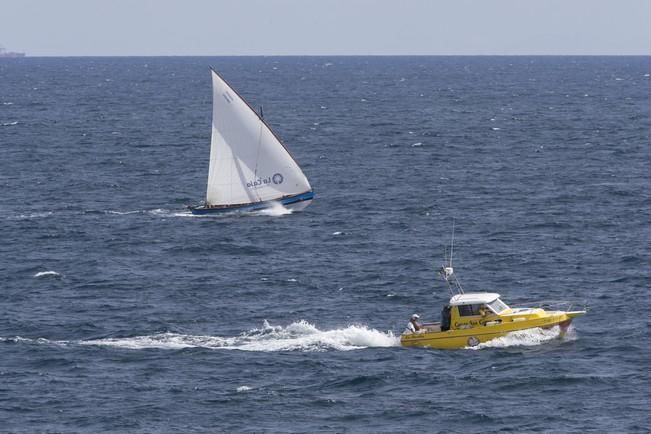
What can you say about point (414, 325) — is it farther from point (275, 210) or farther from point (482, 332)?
point (275, 210)

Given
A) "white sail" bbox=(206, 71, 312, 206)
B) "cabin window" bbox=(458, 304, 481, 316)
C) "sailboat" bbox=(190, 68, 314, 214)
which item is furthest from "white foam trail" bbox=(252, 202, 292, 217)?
"cabin window" bbox=(458, 304, 481, 316)

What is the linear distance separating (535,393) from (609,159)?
88.5 metres

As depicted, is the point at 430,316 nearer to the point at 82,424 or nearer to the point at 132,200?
the point at 82,424

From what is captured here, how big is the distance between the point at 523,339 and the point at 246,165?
2031 inches

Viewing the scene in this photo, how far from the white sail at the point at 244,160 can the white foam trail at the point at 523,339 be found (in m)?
48.2

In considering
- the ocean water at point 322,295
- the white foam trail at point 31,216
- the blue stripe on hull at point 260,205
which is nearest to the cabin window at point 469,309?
the ocean water at point 322,295

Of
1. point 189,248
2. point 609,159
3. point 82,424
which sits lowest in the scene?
point 82,424

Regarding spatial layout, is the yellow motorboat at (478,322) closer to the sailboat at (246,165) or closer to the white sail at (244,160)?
the sailboat at (246,165)

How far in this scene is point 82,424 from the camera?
191 ft

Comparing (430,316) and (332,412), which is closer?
(332,412)

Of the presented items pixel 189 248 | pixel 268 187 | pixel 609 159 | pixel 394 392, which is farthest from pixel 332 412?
pixel 609 159

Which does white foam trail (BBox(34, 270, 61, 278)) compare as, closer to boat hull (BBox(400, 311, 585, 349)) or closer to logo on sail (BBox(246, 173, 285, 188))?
boat hull (BBox(400, 311, 585, 349))

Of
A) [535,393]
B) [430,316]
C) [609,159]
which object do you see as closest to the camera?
[535,393]

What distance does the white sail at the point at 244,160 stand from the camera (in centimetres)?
11644
